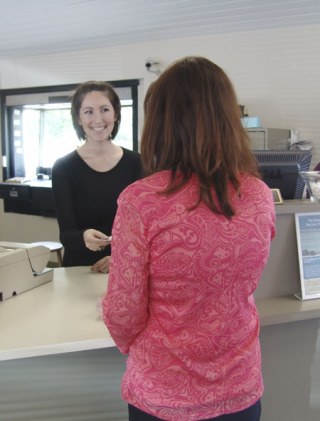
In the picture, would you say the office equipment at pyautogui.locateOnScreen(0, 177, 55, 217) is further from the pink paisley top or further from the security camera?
the pink paisley top

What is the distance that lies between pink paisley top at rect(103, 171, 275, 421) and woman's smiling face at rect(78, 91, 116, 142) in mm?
1124

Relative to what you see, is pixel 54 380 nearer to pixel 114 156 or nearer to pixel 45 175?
pixel 114 156

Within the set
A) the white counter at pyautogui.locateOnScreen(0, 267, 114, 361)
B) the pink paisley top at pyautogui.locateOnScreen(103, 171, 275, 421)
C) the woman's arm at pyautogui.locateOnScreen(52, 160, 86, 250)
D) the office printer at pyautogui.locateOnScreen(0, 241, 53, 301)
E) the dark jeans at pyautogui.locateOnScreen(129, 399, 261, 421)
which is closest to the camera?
the pink paisley top at pyautogui.locateOnScreen(103, 171, 275, 421)

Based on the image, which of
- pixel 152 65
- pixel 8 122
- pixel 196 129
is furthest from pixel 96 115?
pixel 8 122

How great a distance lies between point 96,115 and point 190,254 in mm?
1242

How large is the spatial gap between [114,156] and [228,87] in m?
1.19

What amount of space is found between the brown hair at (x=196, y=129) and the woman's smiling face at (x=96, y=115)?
3.48ft

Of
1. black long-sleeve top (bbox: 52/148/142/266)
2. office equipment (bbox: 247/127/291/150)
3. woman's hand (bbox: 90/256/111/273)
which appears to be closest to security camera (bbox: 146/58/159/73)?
office equipment (bbox: 247/127/291/150)

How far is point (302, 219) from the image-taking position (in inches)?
60.9

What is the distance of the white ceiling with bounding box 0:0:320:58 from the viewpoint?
356 centimetres

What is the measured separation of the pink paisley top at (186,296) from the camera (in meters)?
0.86

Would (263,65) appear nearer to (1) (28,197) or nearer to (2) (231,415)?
(1) (28,197)

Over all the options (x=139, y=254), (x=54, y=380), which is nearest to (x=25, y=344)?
(x=54, y=380)

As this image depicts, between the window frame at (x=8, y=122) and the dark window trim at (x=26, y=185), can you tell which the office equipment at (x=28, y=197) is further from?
the window frame at (x=8, y=122)
